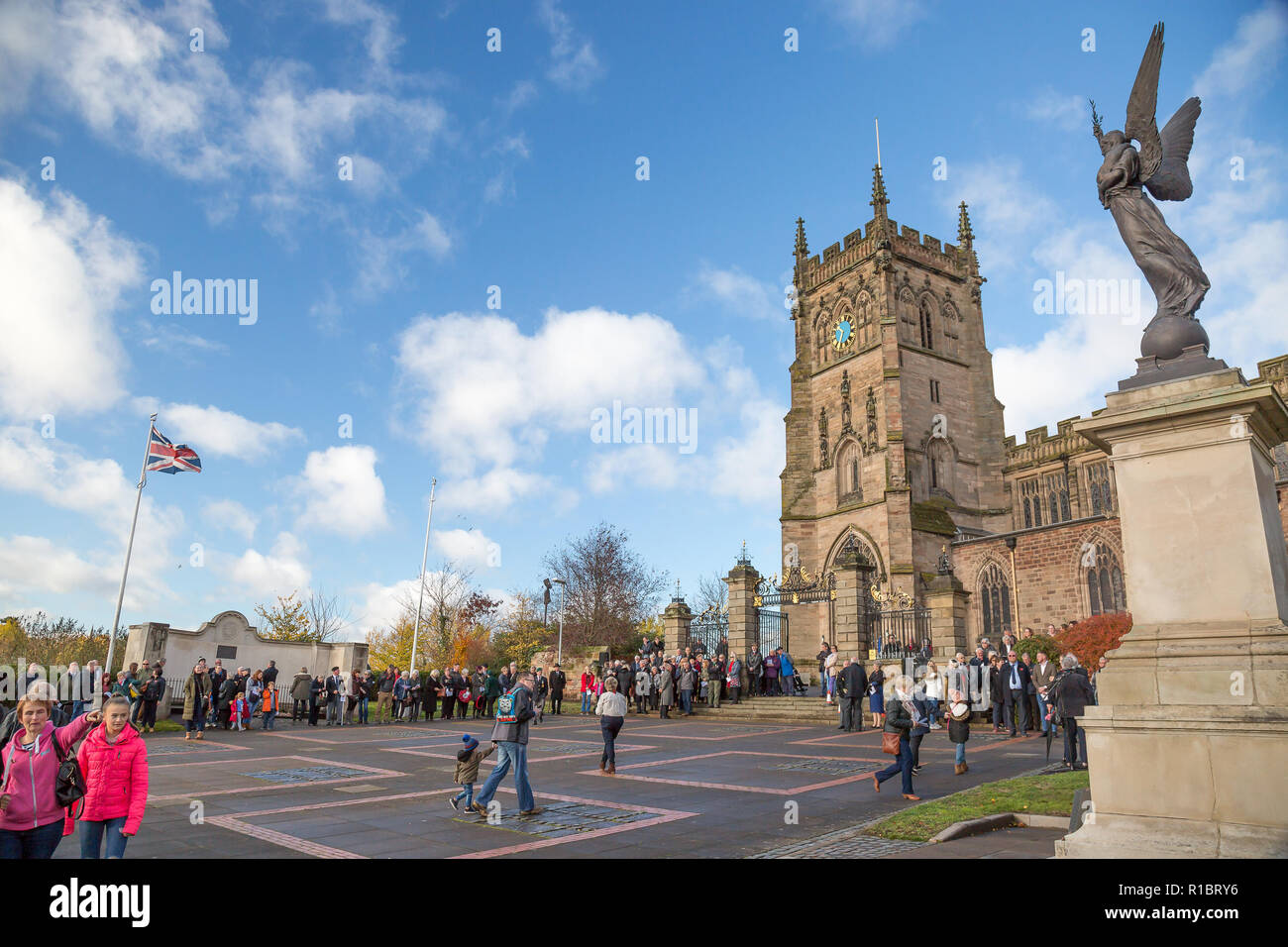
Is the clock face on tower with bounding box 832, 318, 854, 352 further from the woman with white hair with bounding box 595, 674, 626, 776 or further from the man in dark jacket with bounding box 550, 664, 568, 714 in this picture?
the woman with white hair with bounding box 595, 674, 626, 776

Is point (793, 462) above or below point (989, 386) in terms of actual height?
below

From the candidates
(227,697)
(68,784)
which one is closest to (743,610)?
(227,697)

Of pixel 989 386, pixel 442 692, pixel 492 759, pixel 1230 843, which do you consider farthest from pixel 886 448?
pixel 1230 843

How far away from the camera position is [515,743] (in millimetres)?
8898

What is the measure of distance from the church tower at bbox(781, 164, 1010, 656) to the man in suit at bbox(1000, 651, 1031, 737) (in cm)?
2141

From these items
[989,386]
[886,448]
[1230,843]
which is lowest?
[1230,843]

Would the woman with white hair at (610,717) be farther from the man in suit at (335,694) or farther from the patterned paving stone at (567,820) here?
the man in suit at (335,694)

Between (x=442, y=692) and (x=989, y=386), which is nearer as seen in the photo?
(x=442, y=692)

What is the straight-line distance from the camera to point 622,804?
30.7 ft

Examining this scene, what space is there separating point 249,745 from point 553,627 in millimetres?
41440

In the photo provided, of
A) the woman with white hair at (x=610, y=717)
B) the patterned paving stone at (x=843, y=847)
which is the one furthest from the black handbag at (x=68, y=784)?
the woman with white hair at (x=610, y=717)
